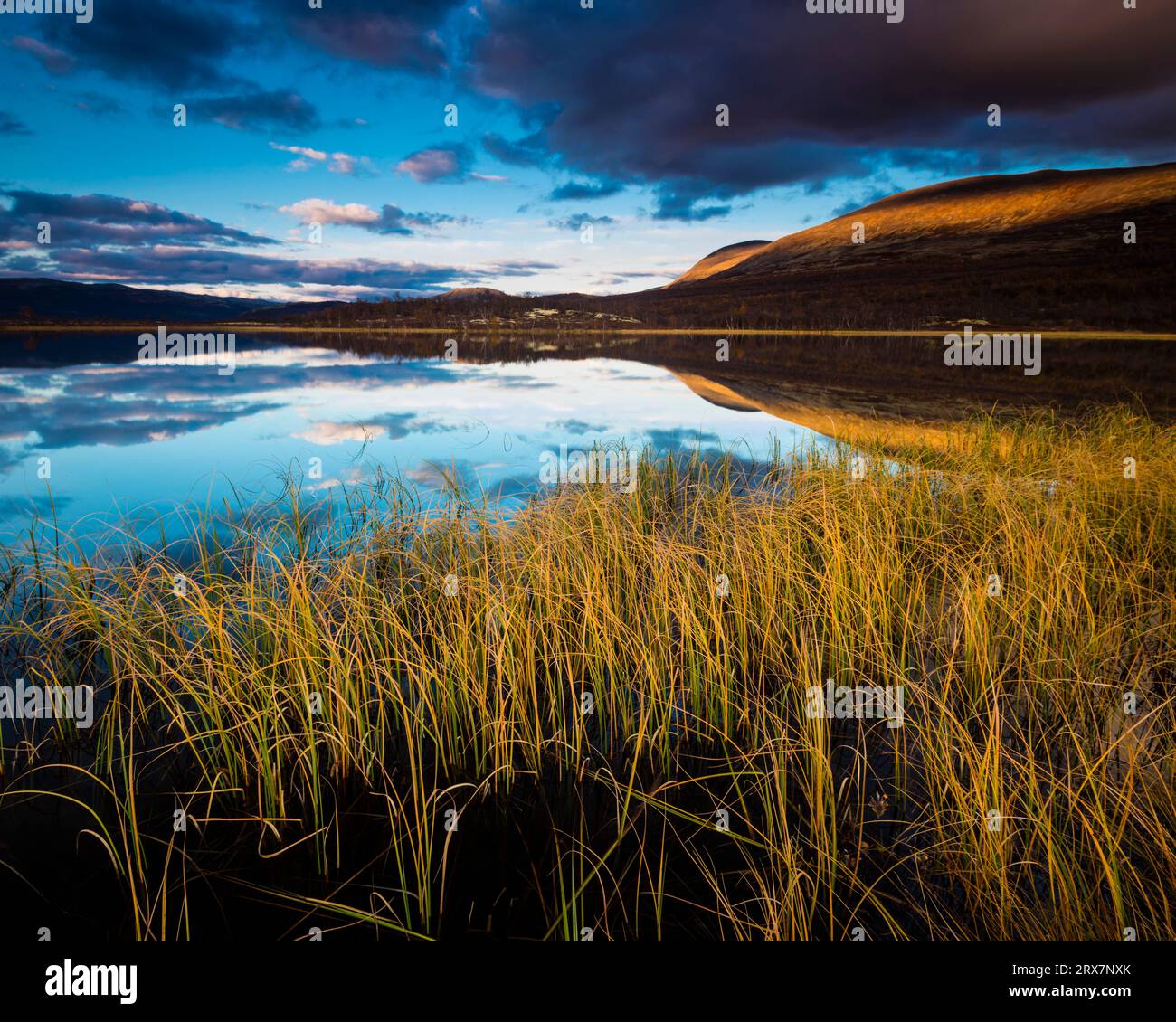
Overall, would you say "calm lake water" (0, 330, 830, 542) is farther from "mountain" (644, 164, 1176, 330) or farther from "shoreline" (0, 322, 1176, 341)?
"mountain" (644, 164, 1176, 330)

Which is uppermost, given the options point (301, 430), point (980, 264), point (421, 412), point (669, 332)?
point (980, 264)

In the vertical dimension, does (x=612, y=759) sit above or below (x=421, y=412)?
below

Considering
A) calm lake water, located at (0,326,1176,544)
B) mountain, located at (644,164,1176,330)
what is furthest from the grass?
mountain, located at (644,164,1176,330)

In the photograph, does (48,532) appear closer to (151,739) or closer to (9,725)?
(9,725)

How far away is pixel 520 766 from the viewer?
2.82 meters

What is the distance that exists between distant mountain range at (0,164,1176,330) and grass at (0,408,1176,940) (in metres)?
55.4

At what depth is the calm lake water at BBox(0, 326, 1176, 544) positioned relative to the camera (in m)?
7.80

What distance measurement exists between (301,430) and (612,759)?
10575 mm

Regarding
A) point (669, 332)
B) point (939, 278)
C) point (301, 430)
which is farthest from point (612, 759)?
point (939, 278)

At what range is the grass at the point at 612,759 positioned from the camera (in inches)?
79.8

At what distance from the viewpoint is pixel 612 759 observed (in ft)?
9.41

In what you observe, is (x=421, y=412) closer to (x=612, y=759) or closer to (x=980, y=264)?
(x=612, y=759)

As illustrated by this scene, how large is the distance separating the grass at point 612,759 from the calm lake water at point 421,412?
138 centimetres
